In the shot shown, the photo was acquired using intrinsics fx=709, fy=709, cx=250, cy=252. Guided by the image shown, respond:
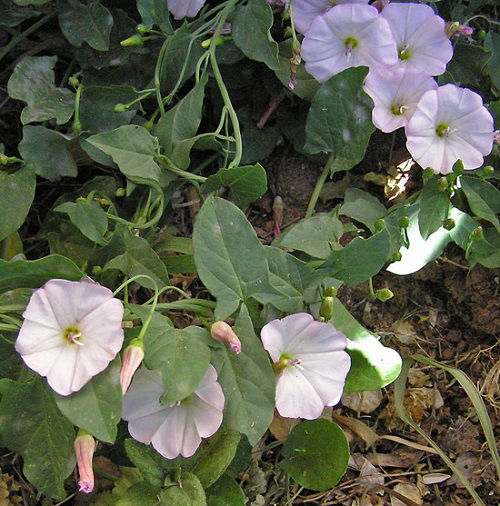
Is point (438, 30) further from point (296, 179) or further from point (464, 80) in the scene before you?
point (296, 179)

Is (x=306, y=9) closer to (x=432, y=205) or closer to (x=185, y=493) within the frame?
(x=432, y=205)

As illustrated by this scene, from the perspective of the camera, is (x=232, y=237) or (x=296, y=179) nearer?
(x=232, y=237)

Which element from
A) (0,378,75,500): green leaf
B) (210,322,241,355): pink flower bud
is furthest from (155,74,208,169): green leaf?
(0,378,75,500): green leaf

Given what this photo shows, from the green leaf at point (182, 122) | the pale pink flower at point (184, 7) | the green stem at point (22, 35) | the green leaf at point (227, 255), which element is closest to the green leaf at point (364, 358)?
the green leaf at point (227, 255)

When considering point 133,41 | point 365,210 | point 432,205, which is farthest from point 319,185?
point 133,41

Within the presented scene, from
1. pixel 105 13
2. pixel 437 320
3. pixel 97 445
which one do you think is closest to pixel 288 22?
pixel 105 13

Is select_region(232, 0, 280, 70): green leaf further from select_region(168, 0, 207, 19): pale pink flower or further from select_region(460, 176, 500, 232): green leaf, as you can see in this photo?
select_region(460, 176, 500, 232): green leaf
